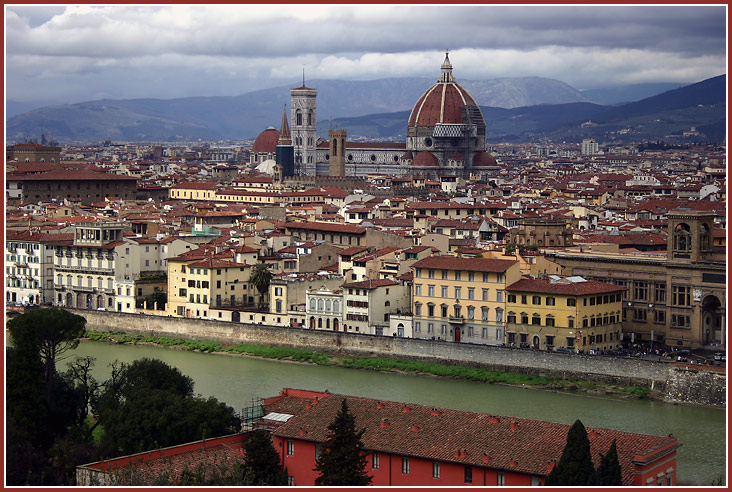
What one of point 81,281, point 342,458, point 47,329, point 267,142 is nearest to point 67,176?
point 81,281

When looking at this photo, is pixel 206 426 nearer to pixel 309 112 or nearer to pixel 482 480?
pixel 482 480

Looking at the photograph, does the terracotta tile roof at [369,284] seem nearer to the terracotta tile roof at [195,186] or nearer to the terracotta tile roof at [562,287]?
the terracotta tile roof at [562,287]

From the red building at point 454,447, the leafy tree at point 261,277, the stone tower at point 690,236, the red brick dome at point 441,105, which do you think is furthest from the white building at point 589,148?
the red building at point 454,447

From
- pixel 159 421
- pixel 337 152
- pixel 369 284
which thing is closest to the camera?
pixel 159 421

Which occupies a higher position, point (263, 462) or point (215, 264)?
point (215, 264)

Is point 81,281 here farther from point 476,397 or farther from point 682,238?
point 682,238

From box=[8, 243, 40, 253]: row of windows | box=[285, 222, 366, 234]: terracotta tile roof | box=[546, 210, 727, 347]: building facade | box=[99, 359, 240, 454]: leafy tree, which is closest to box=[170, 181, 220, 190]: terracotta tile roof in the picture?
box=[285, 222, 366, 234]: terracotta tile roof
